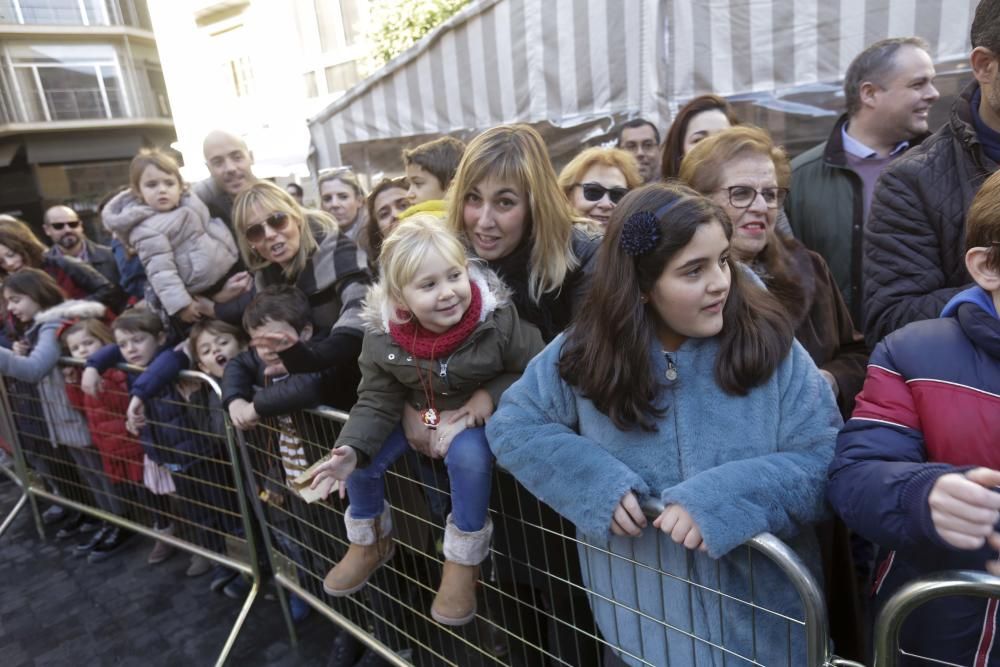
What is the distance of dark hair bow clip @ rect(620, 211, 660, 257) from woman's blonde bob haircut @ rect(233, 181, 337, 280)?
Answer: 192 cm

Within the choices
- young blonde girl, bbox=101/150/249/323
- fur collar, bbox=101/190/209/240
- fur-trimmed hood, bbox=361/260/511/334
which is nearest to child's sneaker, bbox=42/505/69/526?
young blonde girl, bbox=101/150/249/323

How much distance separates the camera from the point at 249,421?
8.37ft

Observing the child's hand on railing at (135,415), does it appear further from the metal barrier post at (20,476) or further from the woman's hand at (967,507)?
the woman's hand at (967,507)

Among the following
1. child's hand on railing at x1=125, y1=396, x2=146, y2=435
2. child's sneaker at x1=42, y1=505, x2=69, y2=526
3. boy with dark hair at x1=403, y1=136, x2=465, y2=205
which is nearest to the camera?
boy with dark hair at x1=403, y1=136, x2=465, y2=205

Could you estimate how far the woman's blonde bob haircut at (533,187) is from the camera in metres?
2.05

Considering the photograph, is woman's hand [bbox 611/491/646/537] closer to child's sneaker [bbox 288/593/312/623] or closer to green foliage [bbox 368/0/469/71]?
child's sneaker [bbox 288/593/312/623]

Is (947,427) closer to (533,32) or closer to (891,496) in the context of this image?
(891,496)

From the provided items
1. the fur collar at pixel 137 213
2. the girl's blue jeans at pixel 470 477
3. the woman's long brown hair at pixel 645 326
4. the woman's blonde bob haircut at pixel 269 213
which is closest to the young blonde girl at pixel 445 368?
the girl's blue jeans at pixel 470 477

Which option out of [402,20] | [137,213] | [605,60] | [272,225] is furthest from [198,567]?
[402,20]

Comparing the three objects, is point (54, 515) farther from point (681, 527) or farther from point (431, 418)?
point (681, 527)

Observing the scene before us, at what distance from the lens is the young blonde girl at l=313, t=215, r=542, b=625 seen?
1.88 metres

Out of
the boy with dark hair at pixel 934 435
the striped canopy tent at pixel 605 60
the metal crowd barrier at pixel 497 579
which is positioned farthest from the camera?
the striped canopy tent at pixel 605 60

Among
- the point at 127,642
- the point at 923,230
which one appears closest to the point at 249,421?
the point at 127,642

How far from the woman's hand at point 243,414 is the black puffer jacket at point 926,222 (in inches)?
91.1
